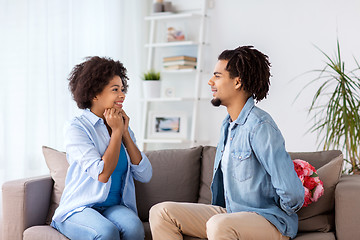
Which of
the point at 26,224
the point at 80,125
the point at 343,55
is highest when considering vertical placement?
the point at 343,55

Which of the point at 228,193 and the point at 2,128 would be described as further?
the point at 2,128

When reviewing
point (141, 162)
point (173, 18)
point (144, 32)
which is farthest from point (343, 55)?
point (141, 162)

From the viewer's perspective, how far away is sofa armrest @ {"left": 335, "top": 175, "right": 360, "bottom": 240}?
2215mm

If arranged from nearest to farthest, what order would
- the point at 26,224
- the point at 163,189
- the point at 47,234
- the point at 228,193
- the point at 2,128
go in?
the point at 228,193 → the point at 47,234 → the point at 26,224 → the point at 163,189 → the point at 2,128

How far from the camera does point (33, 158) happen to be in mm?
3566

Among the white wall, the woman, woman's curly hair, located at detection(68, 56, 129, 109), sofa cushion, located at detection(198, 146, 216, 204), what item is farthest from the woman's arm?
the white wall

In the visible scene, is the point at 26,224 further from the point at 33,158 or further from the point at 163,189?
the point at 33,158

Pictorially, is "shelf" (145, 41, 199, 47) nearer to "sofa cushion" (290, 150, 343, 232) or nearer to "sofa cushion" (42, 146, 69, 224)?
"sofa cushion" (42, 146, 69, 224)

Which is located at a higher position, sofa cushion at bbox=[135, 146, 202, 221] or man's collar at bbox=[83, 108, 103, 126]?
man's collar at bbox=[83, 108, 103, 126]

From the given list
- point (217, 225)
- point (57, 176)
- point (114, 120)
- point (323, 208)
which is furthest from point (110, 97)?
point (323, 208)

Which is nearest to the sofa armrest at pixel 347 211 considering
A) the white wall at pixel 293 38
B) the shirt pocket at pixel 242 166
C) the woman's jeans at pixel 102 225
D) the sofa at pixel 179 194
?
the sofa at pixel 179 194

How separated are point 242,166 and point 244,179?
56 mm

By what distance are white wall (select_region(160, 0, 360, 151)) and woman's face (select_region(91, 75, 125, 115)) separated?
2.06 metres

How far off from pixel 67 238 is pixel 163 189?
642 mm
